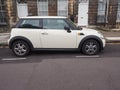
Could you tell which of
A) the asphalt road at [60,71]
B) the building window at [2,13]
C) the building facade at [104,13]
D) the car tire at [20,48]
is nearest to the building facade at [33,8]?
the building window at [2,13]

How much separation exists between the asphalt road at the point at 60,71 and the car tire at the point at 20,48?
0.22m

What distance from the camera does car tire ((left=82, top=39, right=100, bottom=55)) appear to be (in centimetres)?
702

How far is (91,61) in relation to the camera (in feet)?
20.9

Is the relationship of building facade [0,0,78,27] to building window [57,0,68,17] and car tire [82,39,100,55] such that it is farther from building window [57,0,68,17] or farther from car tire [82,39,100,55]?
car tire [82,39,100,55]

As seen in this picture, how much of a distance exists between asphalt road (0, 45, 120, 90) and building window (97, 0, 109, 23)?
23.8 ft

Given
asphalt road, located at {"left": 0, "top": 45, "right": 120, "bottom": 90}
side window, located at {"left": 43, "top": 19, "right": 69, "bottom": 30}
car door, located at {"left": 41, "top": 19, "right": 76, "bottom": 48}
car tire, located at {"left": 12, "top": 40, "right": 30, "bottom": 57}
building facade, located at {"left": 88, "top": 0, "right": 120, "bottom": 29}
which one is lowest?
asphalt road, located at {"left": 0, "top": 45, "right": 120, "bottom": 90}

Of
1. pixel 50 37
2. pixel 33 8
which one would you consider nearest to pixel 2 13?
pixel 33 8

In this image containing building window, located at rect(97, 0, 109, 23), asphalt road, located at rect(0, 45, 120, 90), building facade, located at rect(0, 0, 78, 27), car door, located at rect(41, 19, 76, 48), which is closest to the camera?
asphalt road, located at rect(0, 45, 120, 90)

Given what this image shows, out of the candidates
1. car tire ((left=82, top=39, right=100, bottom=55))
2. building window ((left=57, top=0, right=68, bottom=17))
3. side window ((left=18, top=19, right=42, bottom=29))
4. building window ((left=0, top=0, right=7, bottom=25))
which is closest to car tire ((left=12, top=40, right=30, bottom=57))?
side window ((left=18, top=19, right=42, bottom=29))

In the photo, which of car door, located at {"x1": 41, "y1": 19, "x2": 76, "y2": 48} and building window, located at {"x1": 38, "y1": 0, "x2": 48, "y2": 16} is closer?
car door, located at {"x1": 41, "y1": 19, "x2": 76, "y2": 48}

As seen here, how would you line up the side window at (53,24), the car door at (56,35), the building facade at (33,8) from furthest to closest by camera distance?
the building facade at (33,8)
the side window at (53,24)
the car door at (56,35)

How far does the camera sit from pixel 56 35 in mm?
6871

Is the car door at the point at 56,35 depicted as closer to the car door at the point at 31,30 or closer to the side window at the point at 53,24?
the side window at the point at 53,24

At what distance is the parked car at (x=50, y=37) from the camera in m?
6.90
